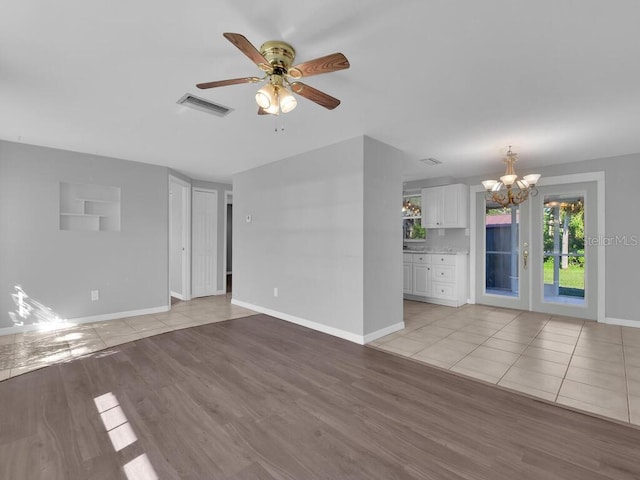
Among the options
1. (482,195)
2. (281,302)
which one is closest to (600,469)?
(281,302)

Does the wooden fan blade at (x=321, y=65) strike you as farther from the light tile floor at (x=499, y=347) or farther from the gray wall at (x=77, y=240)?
the gray wall at (x=77, y=240)

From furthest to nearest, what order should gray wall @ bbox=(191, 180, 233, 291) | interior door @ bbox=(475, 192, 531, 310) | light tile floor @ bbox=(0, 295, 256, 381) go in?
gray wall @ bbox=(191, 180, 233, 291), interior door @ bbox=(475, 192, 531, 310), light tile floor @ bbox=(0, 295, 256, 381)

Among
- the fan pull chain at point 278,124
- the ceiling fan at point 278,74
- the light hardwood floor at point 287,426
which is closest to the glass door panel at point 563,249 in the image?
the light hardwood floor at point 287,426

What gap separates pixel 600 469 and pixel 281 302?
3.63 metres

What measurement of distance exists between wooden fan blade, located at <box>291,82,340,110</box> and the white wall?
1.47m

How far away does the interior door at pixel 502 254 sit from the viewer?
5.23 metres

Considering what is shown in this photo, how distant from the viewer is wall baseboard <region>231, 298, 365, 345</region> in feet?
11.9

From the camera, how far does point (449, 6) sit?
1609mm

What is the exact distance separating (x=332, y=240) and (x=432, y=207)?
2.99 m

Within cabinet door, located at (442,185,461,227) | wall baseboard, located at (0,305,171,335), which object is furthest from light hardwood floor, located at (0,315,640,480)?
cabinet door, located at (442,185,461,227)

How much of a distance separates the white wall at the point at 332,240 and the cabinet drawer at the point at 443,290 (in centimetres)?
182

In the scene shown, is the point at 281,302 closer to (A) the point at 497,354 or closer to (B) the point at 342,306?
(B) the point at 342,306

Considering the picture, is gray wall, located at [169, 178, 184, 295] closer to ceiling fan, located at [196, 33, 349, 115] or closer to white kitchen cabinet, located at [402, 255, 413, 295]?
white kitchen cabinet, located at [402, 255, 413, 295]

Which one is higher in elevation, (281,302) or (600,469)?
(281,302)
